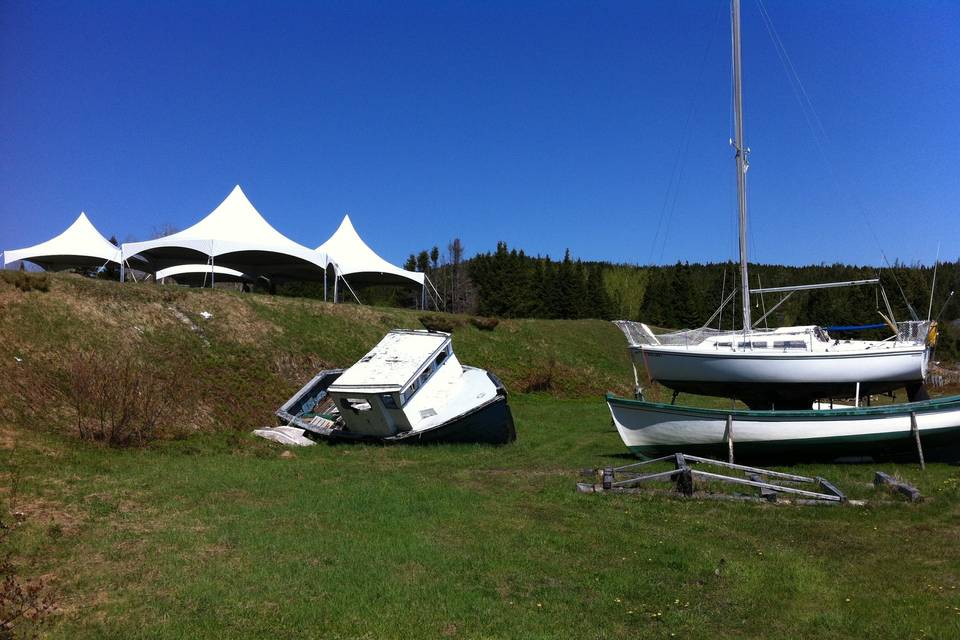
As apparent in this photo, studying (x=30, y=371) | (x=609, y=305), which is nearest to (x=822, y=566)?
(x=30, y=371)

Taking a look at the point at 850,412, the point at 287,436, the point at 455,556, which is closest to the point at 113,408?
the point at 287,436

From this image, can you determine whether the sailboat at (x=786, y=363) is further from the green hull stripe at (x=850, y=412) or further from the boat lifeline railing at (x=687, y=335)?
the green hull stripe at (x=850, y=412)

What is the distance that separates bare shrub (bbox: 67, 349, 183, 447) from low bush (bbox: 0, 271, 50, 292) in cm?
634

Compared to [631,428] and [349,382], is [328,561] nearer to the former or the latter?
[631,428]

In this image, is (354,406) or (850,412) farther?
(354,406)

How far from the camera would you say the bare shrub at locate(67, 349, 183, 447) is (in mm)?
15578

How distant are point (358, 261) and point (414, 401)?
2365cm

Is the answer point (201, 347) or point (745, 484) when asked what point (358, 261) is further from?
point (745, 484)

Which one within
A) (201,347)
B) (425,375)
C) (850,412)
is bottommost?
(850,412)

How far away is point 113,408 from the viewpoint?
15.9m

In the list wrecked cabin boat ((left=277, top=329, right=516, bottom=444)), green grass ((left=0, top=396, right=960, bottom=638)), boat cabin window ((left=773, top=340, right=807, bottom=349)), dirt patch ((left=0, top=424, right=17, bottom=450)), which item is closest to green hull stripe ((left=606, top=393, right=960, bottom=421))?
green grass ((left=0, top=396, right=960, bottom=638))

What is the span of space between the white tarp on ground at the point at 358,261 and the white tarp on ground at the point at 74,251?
467 inches

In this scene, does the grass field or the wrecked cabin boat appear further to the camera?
the wrecked cabin boat

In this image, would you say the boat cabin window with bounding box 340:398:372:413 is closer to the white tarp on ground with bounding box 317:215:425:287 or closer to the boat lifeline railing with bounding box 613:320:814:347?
the boat lifeline railing with bounding box 613:320:814:347
